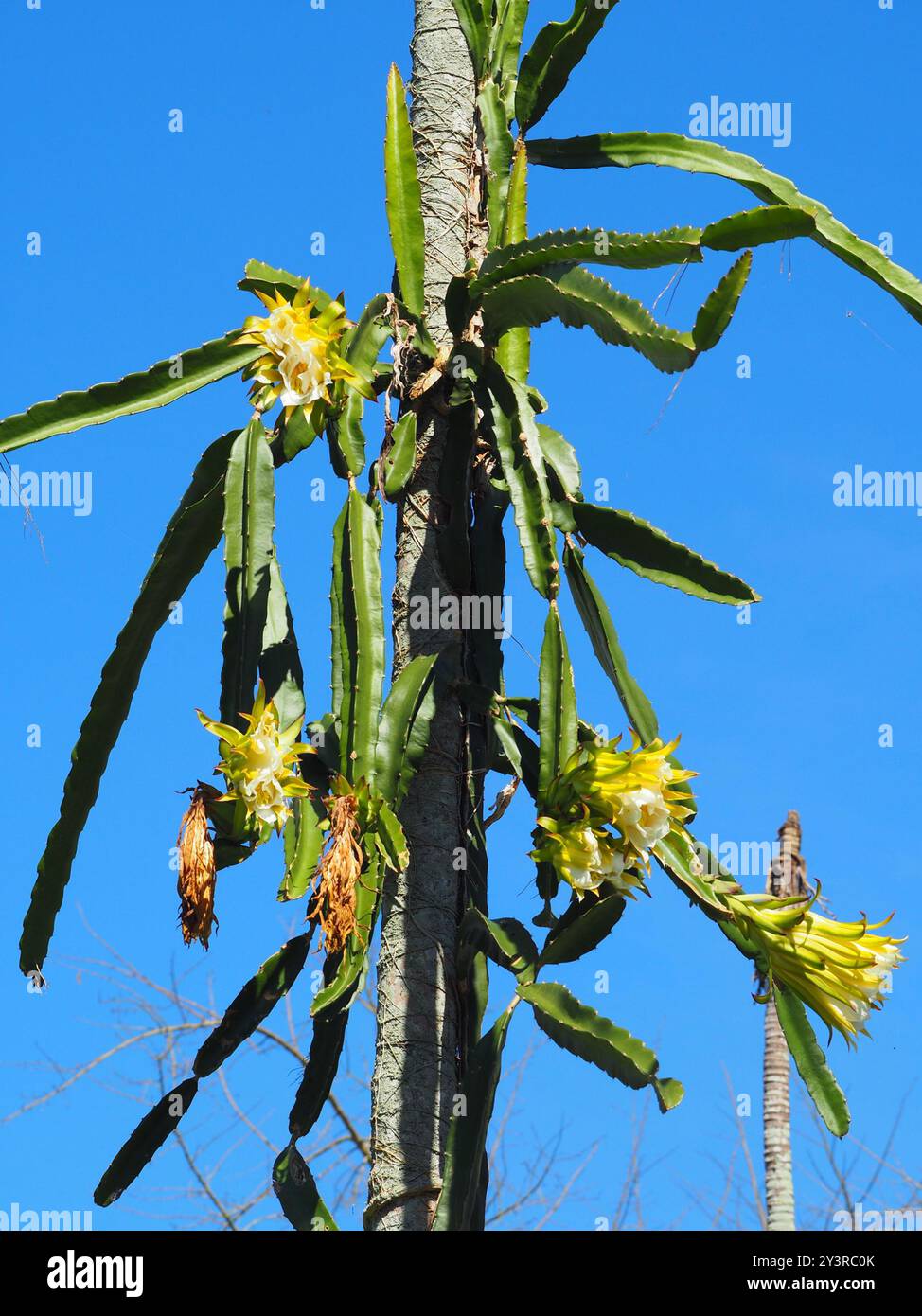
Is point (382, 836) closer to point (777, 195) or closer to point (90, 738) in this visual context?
point (90, 738)

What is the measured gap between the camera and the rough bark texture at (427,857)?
3.16m

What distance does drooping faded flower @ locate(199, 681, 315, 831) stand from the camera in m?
2.99

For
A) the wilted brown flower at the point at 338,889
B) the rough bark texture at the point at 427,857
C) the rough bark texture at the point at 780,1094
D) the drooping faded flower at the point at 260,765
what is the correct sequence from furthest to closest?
the rough bark texture at the point at 780,1094 → the rough bark texture at the point at 427,857 → the drooping faded flower at the point at 260,765 → the wilted brown flower at the point at 338,889

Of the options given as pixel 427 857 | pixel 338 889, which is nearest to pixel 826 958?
pixel 427 857

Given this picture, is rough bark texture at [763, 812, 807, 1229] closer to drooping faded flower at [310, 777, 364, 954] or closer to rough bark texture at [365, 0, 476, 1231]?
rough bark texture at [365, 0, 476, 1231]

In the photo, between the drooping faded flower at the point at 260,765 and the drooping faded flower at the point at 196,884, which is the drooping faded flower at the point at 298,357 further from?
the drooping faded flower at the point at 196,884

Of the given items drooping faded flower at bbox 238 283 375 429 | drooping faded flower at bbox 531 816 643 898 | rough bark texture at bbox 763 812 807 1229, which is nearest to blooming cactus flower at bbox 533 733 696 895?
drooping faded flower at bbox 531 816 643 898

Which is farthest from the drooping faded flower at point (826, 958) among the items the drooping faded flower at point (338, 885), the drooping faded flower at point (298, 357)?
the drooping faded flower at point (298, 357)

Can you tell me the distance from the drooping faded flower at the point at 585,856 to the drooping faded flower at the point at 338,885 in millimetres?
370

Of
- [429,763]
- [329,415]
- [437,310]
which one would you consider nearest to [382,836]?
[429,763]

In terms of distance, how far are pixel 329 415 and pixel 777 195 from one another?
1.00 m

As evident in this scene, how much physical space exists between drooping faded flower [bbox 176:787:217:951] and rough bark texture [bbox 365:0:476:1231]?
19.4 inches

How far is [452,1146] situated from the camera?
9.61ft

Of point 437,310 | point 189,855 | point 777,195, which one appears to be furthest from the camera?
point 437,310
